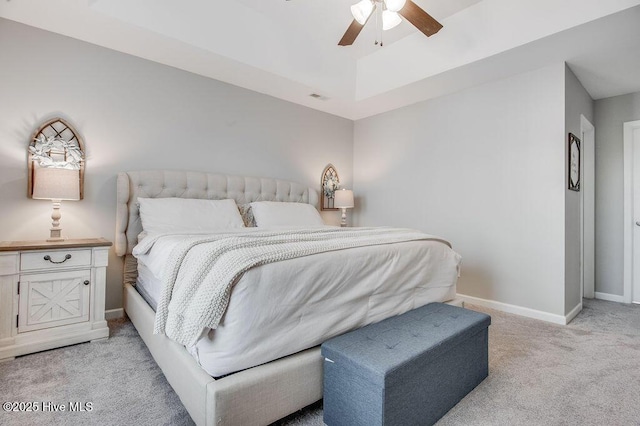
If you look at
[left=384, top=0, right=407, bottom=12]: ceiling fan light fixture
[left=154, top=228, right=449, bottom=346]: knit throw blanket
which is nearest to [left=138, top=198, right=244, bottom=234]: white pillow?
[left=154, top=228, right=449, bottom=346]: knit throw blanket

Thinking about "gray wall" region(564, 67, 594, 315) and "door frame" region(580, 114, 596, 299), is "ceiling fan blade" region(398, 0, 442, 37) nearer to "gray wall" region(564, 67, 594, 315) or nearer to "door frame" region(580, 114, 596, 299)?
"gray wall" region(564, 67, 594, 315)

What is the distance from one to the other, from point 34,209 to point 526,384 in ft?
12.0

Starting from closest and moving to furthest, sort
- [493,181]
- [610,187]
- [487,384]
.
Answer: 1. [487,384]
2. [493,181]
3. [610,187]

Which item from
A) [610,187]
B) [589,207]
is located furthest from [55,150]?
[610,187]

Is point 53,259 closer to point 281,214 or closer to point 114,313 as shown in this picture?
point 114,313

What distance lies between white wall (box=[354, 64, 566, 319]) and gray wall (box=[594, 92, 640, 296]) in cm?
144

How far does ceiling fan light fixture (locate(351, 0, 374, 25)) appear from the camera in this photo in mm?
2232

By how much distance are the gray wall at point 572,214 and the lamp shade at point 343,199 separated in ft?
7.69

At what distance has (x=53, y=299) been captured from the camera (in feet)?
7.15

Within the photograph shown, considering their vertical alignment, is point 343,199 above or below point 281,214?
above

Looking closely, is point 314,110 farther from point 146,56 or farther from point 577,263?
point 577,263

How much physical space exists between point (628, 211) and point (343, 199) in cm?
327

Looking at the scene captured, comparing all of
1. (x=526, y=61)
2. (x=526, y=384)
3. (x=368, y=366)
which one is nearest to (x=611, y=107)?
(x=526, y=61)

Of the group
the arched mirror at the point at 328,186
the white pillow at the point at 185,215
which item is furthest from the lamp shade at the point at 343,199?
the white pillow at the point at 185,215
